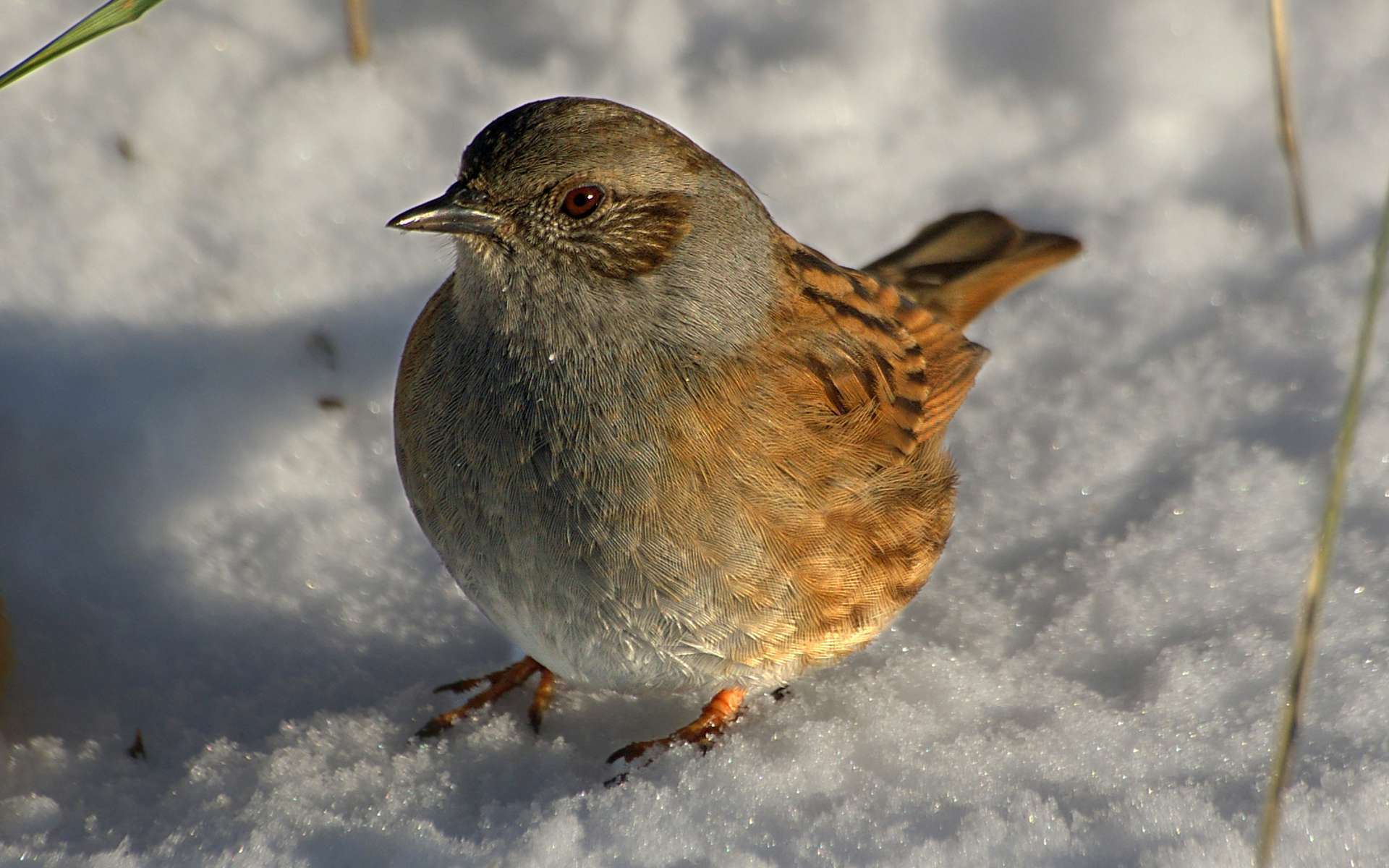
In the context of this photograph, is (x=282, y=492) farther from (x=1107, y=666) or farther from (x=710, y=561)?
(x=1107, y=666)

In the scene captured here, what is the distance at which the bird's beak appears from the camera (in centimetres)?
287

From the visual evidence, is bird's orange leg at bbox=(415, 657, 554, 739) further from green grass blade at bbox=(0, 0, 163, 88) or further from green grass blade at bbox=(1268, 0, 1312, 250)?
green grass blade at bbox=(1268, 0, 1312, 250)

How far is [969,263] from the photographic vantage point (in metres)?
4.25

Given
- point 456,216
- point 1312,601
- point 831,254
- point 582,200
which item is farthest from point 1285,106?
point 831,254

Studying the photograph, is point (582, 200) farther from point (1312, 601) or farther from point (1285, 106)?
point (1312, 601)

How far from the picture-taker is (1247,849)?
9.13 feet

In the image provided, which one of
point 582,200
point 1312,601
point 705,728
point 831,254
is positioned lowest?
point 1312,601

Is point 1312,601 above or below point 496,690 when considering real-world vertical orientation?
below

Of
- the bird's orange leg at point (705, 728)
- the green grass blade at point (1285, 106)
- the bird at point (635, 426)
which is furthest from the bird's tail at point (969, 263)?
the bird's orange leg at point (705, 728)

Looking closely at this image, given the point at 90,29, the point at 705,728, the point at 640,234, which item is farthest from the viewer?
the point at 705,728

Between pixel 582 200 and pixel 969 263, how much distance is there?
171cm

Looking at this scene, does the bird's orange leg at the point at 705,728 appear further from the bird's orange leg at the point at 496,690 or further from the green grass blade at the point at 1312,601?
the green grass blade at the point at 1312,601

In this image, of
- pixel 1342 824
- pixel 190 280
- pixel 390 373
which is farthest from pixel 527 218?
pixel 1342 824

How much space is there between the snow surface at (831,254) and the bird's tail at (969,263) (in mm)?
287
